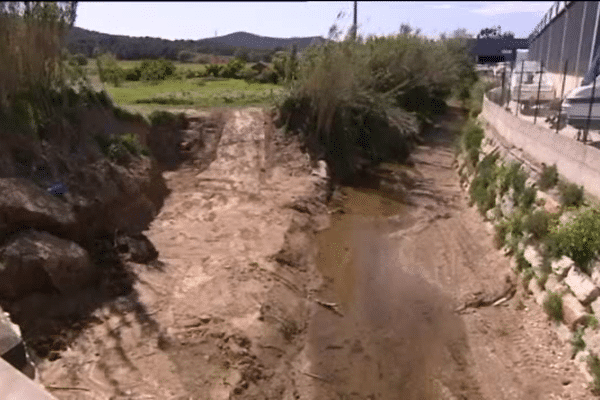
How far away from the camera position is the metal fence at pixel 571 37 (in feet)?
54.7

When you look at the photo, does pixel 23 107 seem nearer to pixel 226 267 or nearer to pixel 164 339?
pixel 226 267

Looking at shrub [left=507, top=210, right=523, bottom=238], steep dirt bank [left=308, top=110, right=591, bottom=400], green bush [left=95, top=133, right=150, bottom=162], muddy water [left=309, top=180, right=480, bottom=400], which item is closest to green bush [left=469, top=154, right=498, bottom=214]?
steep dirt bank [left=308, top=110, right=591, bottom=400]

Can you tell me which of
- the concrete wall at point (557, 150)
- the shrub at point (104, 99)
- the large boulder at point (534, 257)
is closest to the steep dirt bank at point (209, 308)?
the shrub at point (104, 99)

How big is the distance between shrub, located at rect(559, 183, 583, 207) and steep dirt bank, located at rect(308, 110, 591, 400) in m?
1.47

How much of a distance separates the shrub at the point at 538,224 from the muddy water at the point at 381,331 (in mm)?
1829

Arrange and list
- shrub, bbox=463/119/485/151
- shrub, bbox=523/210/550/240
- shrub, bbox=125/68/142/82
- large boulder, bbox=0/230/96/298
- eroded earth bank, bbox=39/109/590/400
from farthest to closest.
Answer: shrub, bbox=125/68/142/82
shrub, bbox=463/119/485/151
shrub, bbox=523/210/550/240
large boulder, bbox=0/230/96/298
eroded earth bank, bbox=39/109/590/400

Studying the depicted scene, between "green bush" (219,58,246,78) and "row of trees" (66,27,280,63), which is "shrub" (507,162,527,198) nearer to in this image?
"green bush" (219,58,246,78)

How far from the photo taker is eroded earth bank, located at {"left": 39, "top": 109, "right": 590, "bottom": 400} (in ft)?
21.1

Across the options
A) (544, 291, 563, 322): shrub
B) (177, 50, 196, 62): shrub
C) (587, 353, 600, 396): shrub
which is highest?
(177, 50, 196, 62): shrub

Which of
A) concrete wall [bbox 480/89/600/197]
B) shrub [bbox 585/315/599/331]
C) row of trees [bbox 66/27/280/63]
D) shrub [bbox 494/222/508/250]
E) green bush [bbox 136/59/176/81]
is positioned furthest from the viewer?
row of trees [bbox 66/27/280/63]

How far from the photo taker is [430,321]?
8156 mm

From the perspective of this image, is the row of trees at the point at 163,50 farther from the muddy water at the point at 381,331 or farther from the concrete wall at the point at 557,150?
the muddy water at the point at 381,331

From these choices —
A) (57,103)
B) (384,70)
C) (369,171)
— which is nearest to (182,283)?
(57,103)

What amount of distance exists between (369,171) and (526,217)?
274 inches
